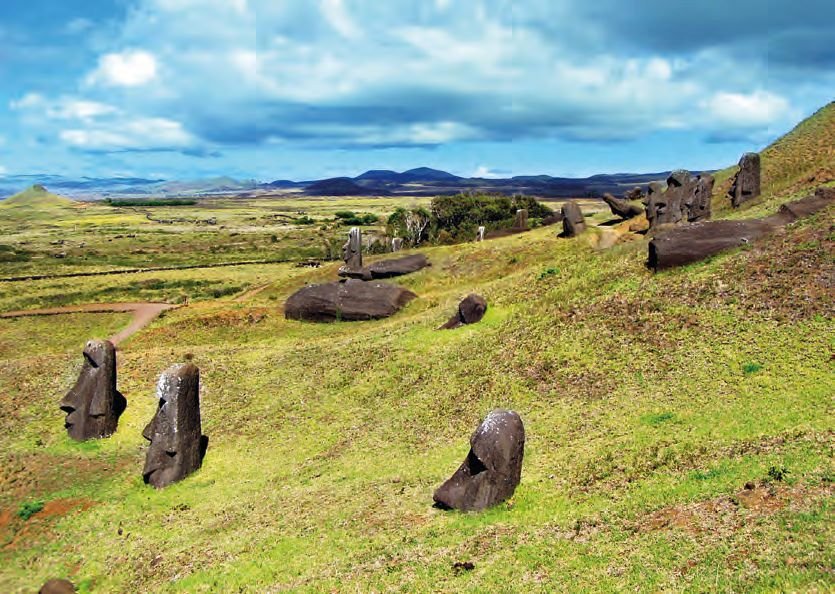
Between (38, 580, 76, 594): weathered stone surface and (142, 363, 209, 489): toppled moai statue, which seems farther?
(142, 363, 209, 489): toppled moai statue

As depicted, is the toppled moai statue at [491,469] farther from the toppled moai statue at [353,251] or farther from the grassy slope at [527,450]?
the toppled moai statue at [353,251]

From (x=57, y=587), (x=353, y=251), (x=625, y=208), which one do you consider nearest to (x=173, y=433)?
(x=57, y=587)

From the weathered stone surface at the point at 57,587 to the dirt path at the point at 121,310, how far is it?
38.6 meters

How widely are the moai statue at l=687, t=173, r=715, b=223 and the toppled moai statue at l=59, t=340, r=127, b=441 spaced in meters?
38.2

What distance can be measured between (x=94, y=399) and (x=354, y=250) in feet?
95.9

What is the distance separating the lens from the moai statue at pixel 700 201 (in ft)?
158

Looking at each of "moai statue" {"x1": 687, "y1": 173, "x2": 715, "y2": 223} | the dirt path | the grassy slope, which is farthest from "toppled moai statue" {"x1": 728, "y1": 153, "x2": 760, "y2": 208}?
the dirt path

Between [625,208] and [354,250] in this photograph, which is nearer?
[354,250]

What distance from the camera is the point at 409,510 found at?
62.2ft

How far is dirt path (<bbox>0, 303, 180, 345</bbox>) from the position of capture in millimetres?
57550

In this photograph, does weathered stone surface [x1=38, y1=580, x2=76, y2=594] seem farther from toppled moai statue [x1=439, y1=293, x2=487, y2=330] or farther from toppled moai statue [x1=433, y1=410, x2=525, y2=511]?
toppled moai statue [x1=439, y1=293, x2=487, y2=330]

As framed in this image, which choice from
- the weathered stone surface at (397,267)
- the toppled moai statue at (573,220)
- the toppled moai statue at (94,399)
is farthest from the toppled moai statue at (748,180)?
the toppled moai statue at (94,399)

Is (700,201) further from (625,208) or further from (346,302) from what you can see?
(346,302)

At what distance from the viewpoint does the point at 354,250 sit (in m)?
56.2
